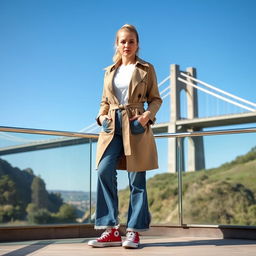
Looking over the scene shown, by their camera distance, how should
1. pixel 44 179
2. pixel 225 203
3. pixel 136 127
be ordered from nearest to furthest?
pixel 136 127 → pixel 44 179 → pixel 225 203

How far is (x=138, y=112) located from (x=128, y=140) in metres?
0.15

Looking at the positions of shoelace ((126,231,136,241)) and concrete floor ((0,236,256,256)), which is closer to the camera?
concrete floor ((0,236,256,256))

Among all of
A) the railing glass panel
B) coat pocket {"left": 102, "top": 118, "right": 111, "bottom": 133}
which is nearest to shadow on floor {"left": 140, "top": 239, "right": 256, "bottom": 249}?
coat pocket {"left": 102, "top": 118, "right": 111, "bottom": 133}

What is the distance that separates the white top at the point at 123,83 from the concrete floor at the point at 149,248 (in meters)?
0.71

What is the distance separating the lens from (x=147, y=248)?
204 cm

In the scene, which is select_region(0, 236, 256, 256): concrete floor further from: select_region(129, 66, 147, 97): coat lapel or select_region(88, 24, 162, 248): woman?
select_region(129, 66, 147, 97): coat lapel

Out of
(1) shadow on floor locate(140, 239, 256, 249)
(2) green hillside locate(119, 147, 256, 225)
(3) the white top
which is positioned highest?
(3) the white top

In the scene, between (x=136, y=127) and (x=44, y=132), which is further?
(x=44, y=132)

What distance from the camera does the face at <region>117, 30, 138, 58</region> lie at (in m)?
2.16

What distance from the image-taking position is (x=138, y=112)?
7.00ft

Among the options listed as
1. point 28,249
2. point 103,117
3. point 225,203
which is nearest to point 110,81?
point 103,117

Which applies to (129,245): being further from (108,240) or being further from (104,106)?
(104,106)

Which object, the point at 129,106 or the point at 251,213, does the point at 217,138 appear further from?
the point at 129,106

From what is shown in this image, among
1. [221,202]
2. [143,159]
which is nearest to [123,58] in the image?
[143,159]
